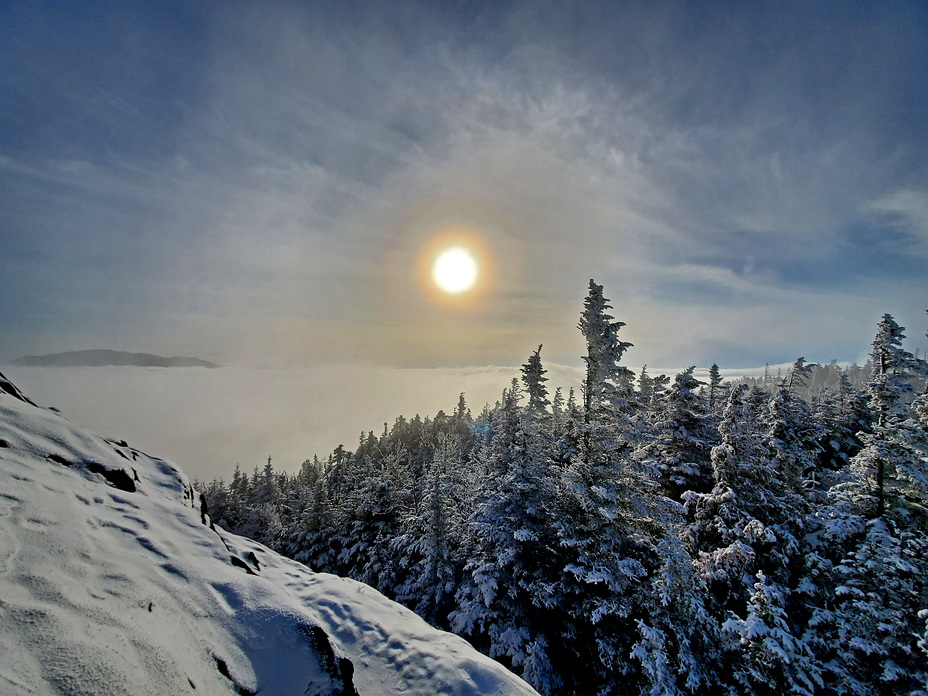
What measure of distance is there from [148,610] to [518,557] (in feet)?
42.1

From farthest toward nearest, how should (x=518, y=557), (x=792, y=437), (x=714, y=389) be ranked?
(x=714, y=389), (x=792, y=437), (x=518, y=557)

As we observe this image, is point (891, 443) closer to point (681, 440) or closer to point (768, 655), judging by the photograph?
point (681, 440)

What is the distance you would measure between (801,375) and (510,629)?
53708 millimetres

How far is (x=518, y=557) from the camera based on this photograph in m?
15.6

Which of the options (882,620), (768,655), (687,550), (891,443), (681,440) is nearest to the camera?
(768,655)

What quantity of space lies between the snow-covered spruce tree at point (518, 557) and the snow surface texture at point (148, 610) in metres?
5.47

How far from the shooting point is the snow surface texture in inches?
187

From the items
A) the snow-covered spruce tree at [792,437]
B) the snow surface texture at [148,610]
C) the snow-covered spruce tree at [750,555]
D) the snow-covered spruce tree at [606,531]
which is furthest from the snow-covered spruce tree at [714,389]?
the snow surface texture at [148,610]

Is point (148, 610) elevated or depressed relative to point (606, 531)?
elevated

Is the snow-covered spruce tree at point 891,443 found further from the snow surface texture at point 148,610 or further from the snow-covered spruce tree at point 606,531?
the snow surface texture at point 148,610

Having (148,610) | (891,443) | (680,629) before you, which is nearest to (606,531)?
(680,629)

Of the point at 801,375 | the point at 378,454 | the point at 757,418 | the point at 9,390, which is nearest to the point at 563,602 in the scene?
the point at 9,390

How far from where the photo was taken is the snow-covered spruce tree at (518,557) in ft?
47.0

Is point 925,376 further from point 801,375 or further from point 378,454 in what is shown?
point 378,454
